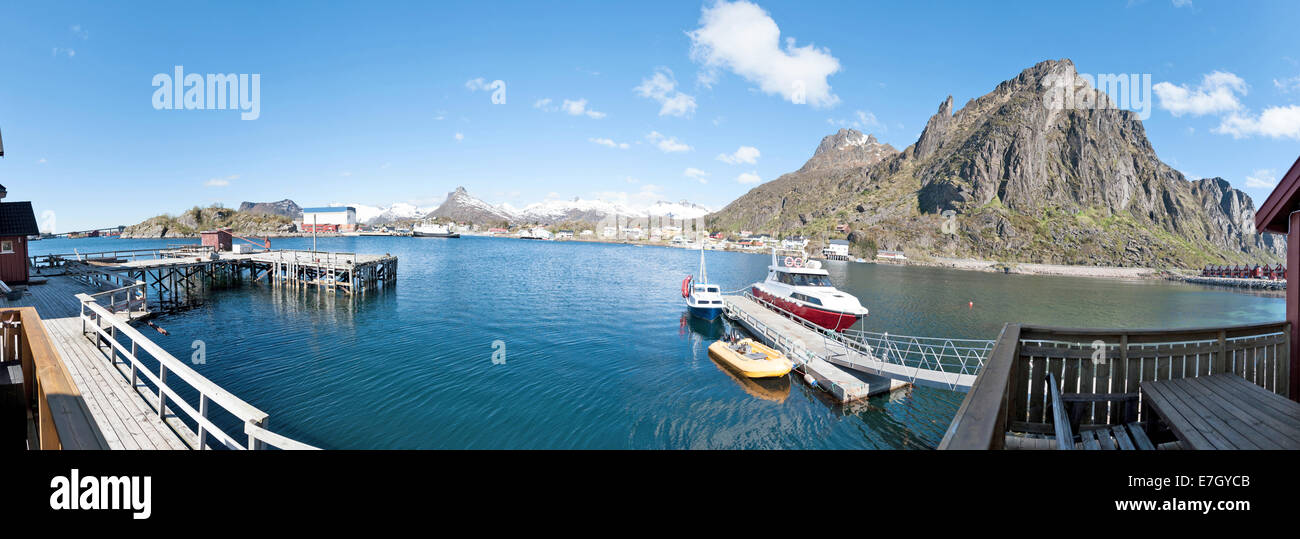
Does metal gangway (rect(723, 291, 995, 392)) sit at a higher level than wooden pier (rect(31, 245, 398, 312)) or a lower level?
lower

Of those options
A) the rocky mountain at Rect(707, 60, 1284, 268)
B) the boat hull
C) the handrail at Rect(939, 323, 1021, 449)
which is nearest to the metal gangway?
the boat hull

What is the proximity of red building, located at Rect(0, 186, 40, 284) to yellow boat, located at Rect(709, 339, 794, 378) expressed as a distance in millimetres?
35967

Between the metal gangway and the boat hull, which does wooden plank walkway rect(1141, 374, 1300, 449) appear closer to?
the metal gangway

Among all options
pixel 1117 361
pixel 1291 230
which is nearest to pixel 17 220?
pixel 1117 361

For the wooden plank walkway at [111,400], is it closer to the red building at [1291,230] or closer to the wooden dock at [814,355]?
the red building at [1291,230]

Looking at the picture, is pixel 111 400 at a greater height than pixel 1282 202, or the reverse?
pixel 1282 202

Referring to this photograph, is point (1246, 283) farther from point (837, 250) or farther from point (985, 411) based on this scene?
point (985, 411)

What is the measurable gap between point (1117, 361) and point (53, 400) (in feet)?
Result: 42.7

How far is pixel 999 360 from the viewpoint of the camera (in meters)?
3.71

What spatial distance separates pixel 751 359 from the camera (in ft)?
70.0

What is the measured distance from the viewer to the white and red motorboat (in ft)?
91.5

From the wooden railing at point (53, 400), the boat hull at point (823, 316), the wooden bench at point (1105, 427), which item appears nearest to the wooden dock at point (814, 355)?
the boat hull at point (823, 316)

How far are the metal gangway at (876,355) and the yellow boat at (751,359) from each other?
49.5 inches
